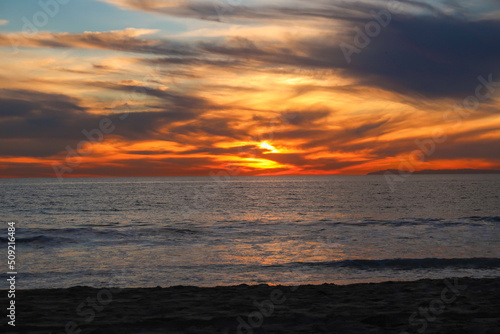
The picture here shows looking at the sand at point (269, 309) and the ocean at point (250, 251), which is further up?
the ocean at point (250, 251)

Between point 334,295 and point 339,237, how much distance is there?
64.0 feet

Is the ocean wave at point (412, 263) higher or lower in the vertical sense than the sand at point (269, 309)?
higher

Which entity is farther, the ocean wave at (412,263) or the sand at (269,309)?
the ocean wave at (412,263)

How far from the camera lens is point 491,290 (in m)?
12.1

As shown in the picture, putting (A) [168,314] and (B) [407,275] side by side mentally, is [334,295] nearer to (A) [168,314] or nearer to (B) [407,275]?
(A) [168,314]

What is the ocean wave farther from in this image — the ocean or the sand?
the sand

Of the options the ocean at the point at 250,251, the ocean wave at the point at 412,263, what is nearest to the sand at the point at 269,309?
the ocean at the point at 250,251

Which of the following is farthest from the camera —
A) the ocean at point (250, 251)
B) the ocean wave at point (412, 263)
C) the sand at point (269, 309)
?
the ocean wave at point (412, 263)

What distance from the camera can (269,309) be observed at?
10.4 metres

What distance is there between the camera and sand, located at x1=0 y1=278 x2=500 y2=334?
Answer: 8.55m

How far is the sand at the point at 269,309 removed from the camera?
28.1 ft

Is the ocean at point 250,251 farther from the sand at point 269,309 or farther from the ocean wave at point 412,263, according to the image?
the sand at point 269,309

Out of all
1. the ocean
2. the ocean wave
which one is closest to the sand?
the ocean

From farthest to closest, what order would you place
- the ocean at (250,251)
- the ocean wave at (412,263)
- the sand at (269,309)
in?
the ocean wave at (412,263), the ocean at (250,251), the sand at (269,309)
